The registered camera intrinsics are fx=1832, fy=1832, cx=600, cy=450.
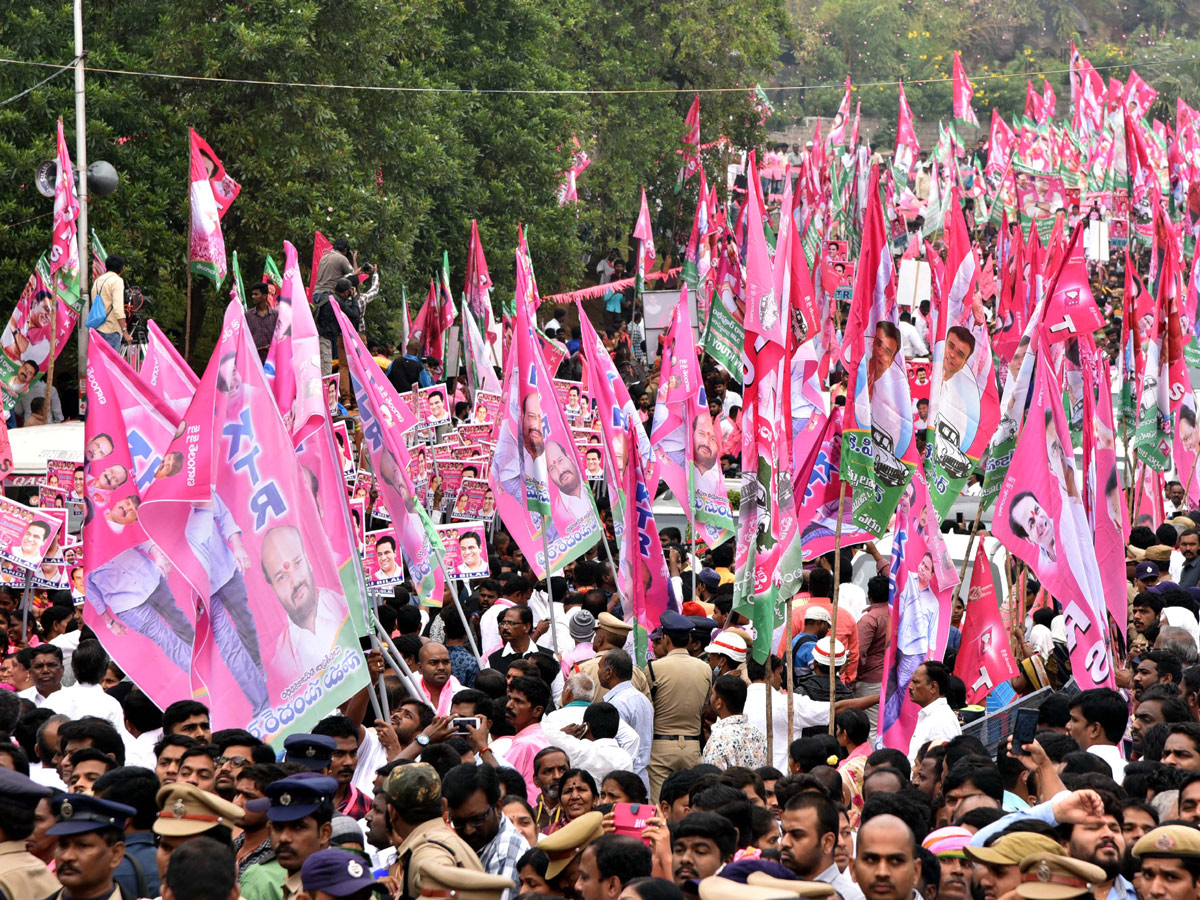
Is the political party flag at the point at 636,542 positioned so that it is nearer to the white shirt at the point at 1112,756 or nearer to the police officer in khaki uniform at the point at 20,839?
the white shirt at the point at 1112,756

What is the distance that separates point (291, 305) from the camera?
909cm

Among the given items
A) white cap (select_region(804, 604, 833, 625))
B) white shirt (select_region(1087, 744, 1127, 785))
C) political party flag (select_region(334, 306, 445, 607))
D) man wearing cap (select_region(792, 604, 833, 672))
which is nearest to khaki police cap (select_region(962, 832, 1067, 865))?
white shirt (select_region(1087, 744, 1127, 785))

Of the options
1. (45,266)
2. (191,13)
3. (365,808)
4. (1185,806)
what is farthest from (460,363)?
(1185,806)

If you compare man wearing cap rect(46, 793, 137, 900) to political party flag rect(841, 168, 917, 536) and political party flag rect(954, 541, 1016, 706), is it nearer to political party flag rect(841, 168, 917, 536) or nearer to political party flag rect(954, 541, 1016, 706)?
political party flag rect(841, 168, 917, 536)

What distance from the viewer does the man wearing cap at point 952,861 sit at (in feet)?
20.2

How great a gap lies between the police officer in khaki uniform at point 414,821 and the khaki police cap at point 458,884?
0.39 metres

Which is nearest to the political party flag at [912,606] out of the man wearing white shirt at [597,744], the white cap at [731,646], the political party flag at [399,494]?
the white cap at [731,646]

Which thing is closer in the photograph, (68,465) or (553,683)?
(553,683)

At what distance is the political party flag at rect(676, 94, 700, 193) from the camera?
3456cm

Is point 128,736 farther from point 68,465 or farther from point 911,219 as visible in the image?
point 911,219

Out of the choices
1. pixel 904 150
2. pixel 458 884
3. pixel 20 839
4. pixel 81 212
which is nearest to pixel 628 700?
pixel 458 884

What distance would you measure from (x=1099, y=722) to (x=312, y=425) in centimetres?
392

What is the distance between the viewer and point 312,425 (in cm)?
894

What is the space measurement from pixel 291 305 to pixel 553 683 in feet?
8.14
